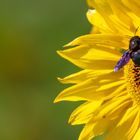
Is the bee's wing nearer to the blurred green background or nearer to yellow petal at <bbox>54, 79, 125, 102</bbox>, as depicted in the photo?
yellow petal at <bbox>54, 79, 125, 102</bbox>

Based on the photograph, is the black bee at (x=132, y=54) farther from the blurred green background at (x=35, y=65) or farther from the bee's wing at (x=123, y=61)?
the blurred green background at (x=35, y=65)

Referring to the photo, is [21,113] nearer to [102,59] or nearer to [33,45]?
[33,45]

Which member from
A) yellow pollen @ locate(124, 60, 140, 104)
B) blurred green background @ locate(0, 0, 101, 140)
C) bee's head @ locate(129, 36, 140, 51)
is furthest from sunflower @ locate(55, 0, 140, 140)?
blurred green background @ locate(0, 0, 101, 140)

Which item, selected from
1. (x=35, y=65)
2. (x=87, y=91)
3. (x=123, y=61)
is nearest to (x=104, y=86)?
(x=87, y=91)

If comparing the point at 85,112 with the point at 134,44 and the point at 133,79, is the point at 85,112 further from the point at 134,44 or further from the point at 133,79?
the point at 134,44

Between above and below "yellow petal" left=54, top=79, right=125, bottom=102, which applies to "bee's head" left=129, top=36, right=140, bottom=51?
above

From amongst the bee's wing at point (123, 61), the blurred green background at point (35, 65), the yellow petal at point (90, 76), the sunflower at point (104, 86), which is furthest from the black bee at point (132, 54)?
the blurred green background at point (35, 65)
